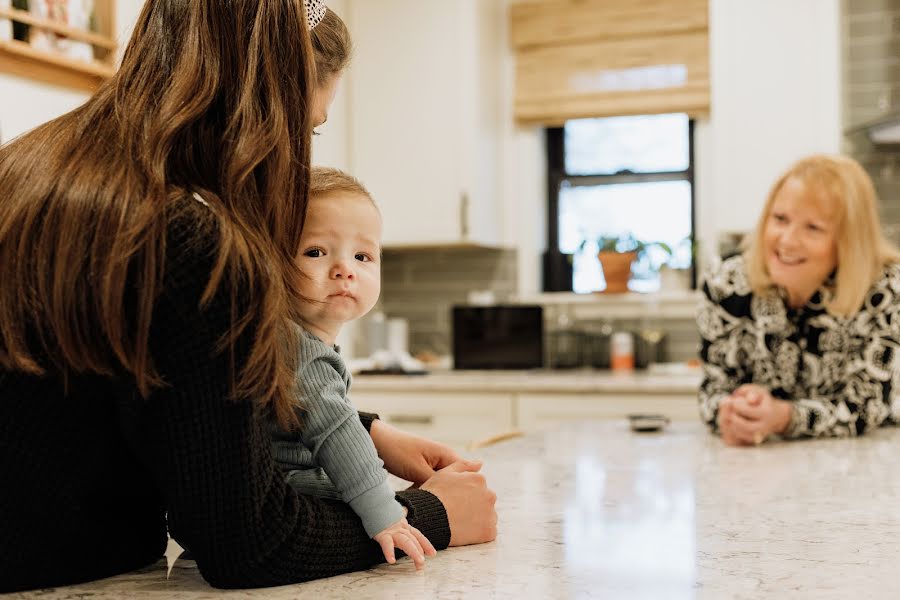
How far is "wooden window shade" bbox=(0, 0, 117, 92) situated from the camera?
253cm

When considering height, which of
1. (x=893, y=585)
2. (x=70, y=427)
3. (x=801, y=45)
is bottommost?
(x=893, y=585)

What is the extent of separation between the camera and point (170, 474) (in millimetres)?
865

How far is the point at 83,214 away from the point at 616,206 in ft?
12.8

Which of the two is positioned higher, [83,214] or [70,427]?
[83,214]

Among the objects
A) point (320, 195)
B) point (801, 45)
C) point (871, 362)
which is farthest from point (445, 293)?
point (320, 195)

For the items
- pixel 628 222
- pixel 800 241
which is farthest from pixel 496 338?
pixel 800 241

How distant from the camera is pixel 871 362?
7.51ft

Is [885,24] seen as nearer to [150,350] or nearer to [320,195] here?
[320,195]

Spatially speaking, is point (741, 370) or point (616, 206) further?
point (616, 206)

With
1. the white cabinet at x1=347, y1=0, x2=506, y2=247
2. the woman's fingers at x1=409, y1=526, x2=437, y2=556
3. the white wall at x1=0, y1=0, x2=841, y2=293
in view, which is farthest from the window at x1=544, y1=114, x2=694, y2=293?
the woman's fingers at x1=409, y1=526, x2=437, y2=556

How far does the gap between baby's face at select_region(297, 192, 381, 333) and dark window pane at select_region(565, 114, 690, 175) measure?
142 inches

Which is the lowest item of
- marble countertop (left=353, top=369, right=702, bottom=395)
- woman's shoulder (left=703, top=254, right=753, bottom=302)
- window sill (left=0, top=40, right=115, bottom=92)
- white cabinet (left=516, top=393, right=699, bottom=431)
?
white cabinet (left=516, top=393, right=699, bottom=431)

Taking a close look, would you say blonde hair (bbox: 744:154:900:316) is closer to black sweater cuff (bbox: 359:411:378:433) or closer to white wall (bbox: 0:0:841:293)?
black sweater cuff (bbox: 359:411:378:433)

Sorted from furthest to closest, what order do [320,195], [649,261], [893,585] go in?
[649,261] < [320,195] < [893,585]
